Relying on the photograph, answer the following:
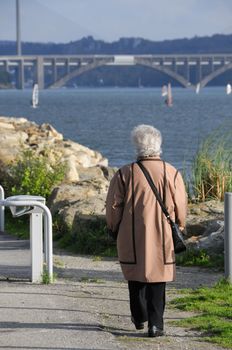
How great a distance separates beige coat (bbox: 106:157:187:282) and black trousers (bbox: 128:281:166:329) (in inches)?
4.3

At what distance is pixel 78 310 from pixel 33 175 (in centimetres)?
731

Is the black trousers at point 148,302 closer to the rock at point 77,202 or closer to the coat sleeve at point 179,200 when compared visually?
the coat sleeve at point 179,200

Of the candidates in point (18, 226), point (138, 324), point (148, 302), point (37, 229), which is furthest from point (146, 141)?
point (18, 226)

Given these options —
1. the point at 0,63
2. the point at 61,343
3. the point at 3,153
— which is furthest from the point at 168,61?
the point at 61,343

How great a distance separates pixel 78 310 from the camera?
869 cm

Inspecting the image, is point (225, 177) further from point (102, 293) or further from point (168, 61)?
point (168, 61)

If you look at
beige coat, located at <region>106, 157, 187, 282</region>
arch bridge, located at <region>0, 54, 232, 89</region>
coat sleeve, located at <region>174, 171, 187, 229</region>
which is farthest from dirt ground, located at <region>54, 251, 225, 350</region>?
arch bridge, located at <region>0, 54, 232, 89</region>

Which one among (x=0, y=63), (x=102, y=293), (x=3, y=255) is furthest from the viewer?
(x=0, y=63)

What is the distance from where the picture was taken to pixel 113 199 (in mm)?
7730

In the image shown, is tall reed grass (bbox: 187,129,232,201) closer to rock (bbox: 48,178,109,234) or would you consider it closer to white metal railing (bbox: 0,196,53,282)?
rock (bbox: 48,178,109,234)

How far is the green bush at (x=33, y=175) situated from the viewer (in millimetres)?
15578

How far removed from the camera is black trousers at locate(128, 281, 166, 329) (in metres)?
7.75

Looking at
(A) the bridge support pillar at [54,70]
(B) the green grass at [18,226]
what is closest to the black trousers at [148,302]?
(B) the green grass at [18,226]

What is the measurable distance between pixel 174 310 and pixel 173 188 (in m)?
1.37
